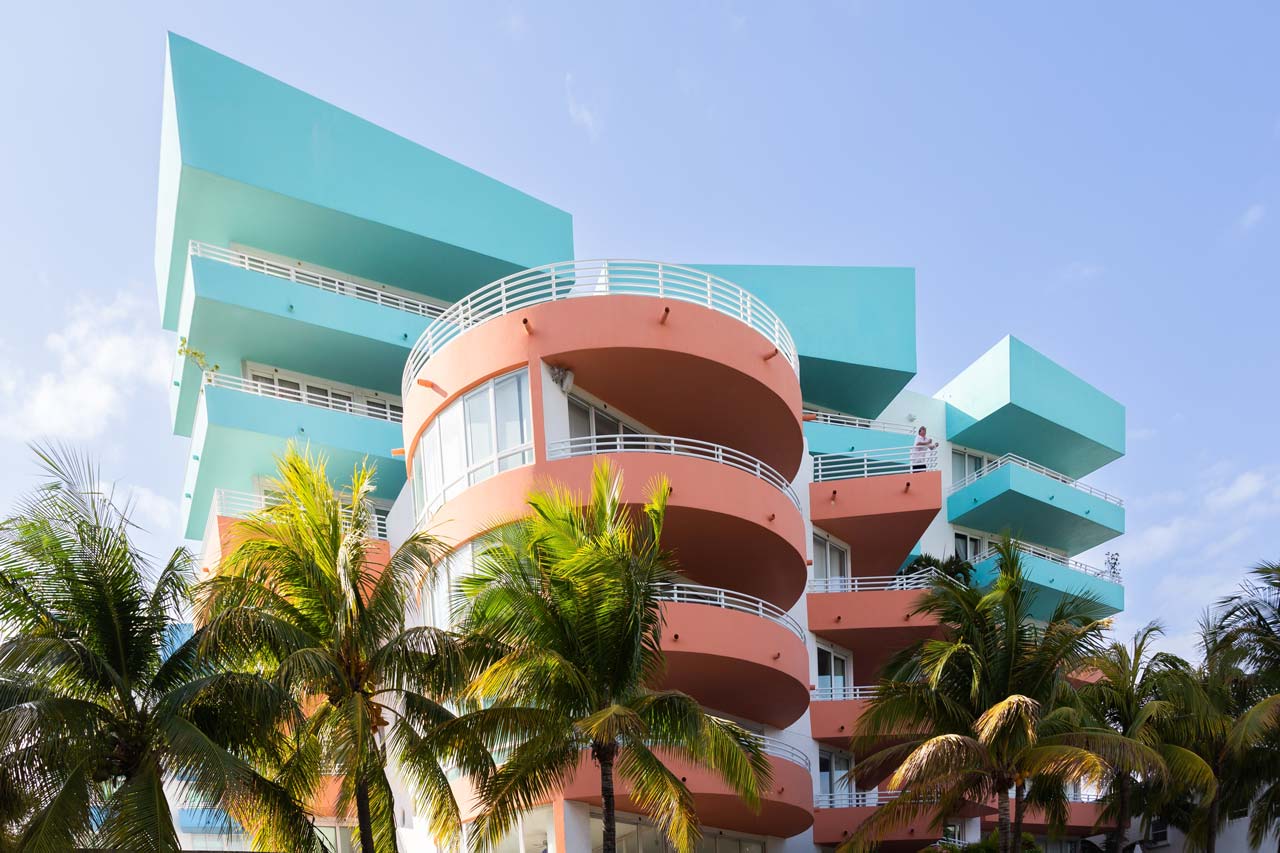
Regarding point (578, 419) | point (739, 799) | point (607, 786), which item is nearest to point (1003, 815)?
point (739, 799)

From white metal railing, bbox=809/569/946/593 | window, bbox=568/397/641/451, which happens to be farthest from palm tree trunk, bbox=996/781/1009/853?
white metal railing, bbox=809/569/946/593

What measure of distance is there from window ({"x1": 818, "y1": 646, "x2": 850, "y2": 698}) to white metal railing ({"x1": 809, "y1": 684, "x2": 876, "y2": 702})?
2.1 inches

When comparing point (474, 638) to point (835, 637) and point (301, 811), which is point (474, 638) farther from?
point (835, 637)

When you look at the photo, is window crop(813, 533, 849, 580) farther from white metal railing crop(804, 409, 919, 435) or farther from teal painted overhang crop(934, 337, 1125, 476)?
teal painted overhang crop(934, 337, 1125, 476)

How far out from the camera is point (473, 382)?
26.5 meters

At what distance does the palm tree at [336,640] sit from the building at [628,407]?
2.29m

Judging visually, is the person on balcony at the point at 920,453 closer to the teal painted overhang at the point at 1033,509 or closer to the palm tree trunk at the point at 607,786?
the teal painted overhang at the point at 1033,509

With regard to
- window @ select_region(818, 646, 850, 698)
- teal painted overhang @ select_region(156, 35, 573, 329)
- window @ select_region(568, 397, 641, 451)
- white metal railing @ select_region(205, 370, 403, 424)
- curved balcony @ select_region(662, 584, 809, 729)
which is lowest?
window @ select_region(818, 646, 850, 698)

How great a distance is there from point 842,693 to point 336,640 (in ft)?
60.3

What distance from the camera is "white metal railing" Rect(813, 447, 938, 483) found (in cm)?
3641

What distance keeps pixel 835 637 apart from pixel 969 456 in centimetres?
1605

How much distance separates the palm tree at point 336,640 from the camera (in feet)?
64.3

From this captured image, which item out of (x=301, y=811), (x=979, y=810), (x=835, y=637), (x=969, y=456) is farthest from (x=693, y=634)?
(x=969, y=456)

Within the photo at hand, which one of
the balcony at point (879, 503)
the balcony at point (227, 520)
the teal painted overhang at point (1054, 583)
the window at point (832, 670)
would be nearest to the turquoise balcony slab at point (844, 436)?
the teal painted overhang at point (1054, 583)
